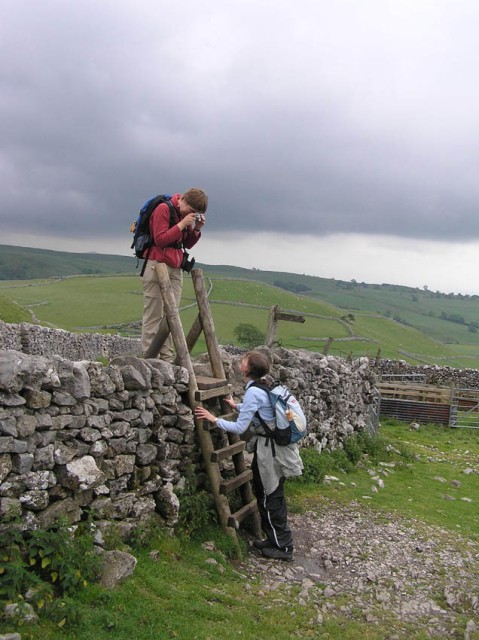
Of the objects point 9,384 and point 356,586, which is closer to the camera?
point 9,384

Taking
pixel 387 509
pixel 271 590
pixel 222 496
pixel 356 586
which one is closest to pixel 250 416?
pixel 222 496

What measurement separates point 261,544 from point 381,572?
178 cm

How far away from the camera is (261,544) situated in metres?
7.91

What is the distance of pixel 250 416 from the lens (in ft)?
24.4

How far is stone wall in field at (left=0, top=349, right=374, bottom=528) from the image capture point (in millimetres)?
5359

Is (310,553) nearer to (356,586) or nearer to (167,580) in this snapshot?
(356,586)

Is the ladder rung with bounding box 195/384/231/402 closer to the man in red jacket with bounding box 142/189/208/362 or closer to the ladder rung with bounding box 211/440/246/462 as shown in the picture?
the ladder rung with bounding box 211/440/246/462

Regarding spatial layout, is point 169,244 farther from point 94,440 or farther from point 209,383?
point 94,440

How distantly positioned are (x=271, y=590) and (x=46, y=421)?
136 inches

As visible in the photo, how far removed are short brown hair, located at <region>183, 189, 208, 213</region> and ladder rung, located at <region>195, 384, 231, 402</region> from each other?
8.78 feet

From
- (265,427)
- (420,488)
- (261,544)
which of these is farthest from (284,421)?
(420,488)

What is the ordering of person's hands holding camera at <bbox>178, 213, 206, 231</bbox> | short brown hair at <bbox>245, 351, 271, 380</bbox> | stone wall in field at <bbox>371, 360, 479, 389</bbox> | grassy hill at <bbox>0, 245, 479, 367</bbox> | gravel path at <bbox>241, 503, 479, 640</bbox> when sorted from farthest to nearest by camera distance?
1. grassy hill at <bbox>0, 245, 479, 367</bbox>
2. stone wall in field at <bbox>371, 360, 479, 389</bbox>
3. person's hands holding camera at <bbox>178, 213, 206, 231</bbox>
4. short brown hair at <bbox>245, 351, 271, 380</bbox>
5. gravel path at <bbox>241, 503, 479, 640</bbox>

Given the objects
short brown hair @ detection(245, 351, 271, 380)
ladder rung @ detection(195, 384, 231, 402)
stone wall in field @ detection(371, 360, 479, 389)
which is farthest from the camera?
stone wall in field @ detection(371, 360, 479, 389)

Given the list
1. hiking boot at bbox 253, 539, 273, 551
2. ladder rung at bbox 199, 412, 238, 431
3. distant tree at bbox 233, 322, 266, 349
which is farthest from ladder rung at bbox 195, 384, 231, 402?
distant tree at bbox 233, 322, 266, 349
